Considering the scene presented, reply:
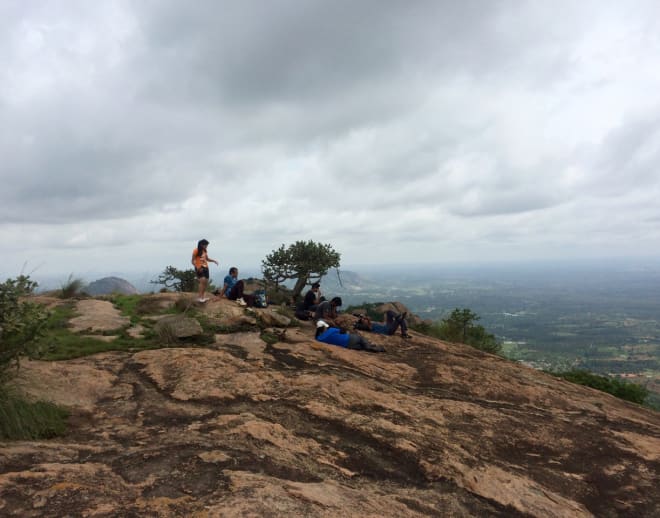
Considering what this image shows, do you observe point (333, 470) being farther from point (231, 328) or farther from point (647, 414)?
point (647, 414)

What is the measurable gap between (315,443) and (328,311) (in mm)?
9749

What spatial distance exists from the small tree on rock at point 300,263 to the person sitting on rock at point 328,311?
69.4 ft

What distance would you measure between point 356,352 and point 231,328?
4.91 m

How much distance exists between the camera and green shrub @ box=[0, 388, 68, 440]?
5254 millimetres

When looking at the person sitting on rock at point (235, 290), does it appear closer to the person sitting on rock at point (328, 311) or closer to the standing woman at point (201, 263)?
the standing woman at point (201, 263)

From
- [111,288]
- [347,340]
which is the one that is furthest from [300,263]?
[111,288]

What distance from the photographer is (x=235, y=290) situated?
1772cm

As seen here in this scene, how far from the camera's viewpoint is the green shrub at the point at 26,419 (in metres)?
5.25

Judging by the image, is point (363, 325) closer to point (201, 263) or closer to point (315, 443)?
point (201, 263)

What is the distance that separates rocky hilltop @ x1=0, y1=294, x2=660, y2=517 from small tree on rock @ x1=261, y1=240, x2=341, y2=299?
26.2 metres

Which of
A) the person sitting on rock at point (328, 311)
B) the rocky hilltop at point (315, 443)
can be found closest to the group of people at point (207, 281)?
the person sitting on rock at point (328, 311)

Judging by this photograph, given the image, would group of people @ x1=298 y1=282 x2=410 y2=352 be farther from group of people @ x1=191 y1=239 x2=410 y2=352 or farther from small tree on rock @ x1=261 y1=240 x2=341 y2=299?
small tree on rock @ x1=261 y1=240 x2=341 y2=299

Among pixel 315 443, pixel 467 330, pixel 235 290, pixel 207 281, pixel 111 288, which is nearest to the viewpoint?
pixel 315 443

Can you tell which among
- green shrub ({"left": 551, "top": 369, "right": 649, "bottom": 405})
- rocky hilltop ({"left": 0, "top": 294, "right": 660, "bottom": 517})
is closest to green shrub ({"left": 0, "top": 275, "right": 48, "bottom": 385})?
rocky hilltop ({"left": 0, "top": 294, "right": 660, "bottom": 517})
